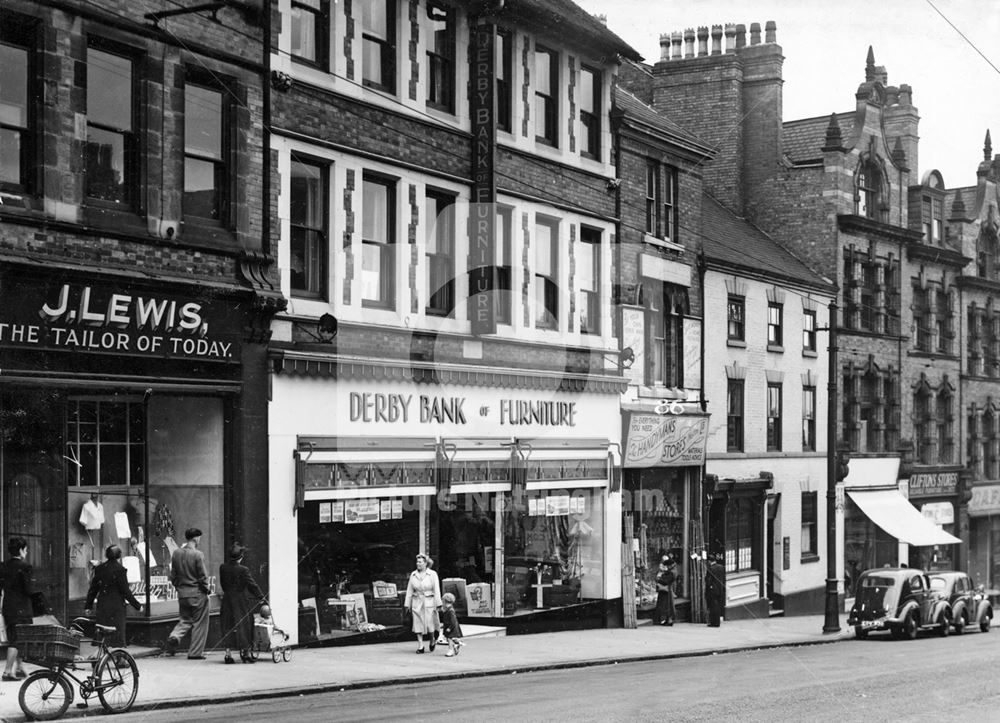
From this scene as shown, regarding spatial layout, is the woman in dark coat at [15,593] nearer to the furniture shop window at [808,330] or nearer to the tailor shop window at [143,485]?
the tailor shop window at [143,485]

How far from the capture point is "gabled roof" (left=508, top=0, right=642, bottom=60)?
83.3ft

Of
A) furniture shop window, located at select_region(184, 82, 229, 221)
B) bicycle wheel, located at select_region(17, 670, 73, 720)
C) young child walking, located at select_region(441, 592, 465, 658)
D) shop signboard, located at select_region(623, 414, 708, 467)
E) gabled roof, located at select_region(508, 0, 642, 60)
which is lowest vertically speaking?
young child walking, located at select_region(441, 592, 465, 658)

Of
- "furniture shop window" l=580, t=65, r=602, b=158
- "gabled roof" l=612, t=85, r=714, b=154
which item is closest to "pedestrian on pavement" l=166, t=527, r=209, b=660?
"furniture shop window" l=580, t=65, r=602, b=158

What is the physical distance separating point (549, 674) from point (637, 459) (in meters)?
10.5

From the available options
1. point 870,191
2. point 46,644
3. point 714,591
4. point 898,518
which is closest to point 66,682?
point 46,644

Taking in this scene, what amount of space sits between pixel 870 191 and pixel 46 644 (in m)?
35.1

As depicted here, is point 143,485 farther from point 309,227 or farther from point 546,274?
point 546,274

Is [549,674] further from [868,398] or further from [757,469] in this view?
[868,398]

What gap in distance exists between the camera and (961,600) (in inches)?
1255

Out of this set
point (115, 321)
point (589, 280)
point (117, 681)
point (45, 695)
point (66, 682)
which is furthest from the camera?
point (589, 280)

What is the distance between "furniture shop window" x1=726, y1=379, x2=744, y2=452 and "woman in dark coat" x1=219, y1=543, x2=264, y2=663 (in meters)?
18.5

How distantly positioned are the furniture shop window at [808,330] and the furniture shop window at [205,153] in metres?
22.7

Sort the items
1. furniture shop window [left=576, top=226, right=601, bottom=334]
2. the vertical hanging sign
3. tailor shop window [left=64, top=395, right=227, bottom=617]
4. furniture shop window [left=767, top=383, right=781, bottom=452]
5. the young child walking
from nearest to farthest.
Answer: tailor shop window [left=64, top=395, right=227, bottom=617] < the young child walking < the vertical hanging sign < furniture shop window [left=576, top=226, right=601, bottom=334] < furniture shop window [left=767, top=383, right=781, bottom=452]

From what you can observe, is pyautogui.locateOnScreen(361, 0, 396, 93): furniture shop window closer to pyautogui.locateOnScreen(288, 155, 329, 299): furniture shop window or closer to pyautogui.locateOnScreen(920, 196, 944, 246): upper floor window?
pyautogui.locateOnScreen(288, 155, 329, 299): furniture shop window
